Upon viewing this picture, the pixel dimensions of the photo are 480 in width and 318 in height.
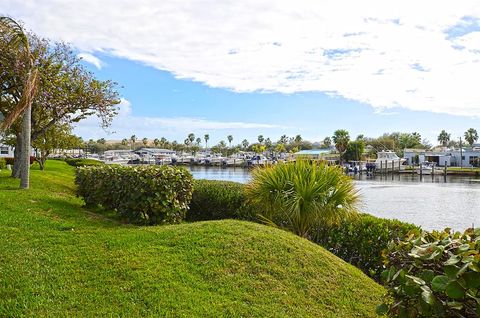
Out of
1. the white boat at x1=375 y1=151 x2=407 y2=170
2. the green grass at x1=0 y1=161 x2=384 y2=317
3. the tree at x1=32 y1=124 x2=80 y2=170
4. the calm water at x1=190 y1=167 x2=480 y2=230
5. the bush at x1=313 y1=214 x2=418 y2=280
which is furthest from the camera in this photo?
the white boat at x1=375 y1=151 x2=407 y2=170

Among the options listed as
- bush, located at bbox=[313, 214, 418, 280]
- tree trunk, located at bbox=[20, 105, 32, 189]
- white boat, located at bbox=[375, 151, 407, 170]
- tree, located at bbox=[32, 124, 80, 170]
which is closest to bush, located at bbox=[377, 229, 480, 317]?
bush, located at bbox=[313, 214, 418, 280]

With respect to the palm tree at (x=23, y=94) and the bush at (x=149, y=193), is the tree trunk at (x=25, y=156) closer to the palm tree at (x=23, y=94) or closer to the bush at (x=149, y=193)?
the palm tree at (x=23, y=94)

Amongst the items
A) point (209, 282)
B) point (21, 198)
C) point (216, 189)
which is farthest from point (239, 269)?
point (21, 198)

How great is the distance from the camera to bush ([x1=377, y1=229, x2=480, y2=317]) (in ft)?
8.55

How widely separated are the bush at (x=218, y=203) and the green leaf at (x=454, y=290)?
687 cm

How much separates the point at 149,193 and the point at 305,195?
2.96 meters

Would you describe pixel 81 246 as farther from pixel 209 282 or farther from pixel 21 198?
pixel 21 198

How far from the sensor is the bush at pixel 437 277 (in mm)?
2607

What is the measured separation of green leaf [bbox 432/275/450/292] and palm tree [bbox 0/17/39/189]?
11.3 m

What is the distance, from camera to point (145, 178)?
325 inches

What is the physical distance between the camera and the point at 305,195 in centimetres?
812

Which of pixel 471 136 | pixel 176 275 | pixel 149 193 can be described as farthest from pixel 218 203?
pixel 471 136

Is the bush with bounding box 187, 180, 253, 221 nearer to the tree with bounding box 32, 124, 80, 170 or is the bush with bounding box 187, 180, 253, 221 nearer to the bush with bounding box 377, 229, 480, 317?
the bush with bounding box 377, 229, 480, 317

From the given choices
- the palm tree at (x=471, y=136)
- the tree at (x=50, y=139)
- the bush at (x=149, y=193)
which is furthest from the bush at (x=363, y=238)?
the palm tree at (x=471, y=136)
